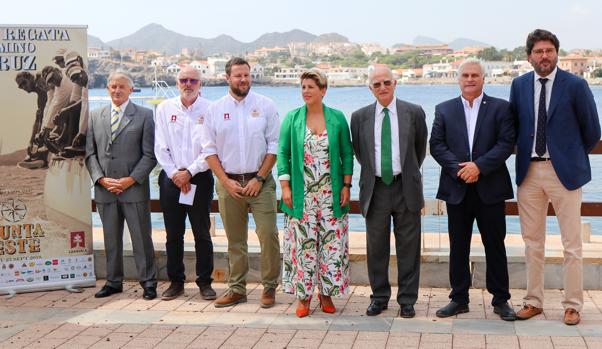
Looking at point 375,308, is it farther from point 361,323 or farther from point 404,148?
point 404,148

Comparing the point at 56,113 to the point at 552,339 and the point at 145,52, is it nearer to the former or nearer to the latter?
the point at 552,339

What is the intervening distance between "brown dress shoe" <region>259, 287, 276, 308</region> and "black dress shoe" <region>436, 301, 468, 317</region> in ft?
3.65

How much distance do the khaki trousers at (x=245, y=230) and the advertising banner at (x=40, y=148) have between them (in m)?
1.30

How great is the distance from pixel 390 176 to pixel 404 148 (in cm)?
19

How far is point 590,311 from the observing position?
5.46 m

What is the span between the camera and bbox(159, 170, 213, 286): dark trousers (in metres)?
5.98

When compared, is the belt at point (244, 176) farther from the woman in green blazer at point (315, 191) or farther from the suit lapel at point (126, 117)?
the suit lapel at point (126, 117)

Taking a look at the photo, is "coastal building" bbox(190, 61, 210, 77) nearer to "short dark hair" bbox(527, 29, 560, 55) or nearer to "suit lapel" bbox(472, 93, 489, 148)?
"suit lapel" bbox(472, 93, 489, 148)

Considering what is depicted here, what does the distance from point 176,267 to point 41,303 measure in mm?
956

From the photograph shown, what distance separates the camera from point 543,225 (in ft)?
17.4

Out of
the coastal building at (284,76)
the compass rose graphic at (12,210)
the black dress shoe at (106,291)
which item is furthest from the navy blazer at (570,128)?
the coastal building at (284,76)

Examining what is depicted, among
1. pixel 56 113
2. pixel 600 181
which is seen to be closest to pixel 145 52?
pixel 600 181

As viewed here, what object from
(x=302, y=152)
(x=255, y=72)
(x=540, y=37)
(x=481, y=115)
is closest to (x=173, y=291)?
(x=302, y=152)

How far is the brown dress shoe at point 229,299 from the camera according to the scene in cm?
583
